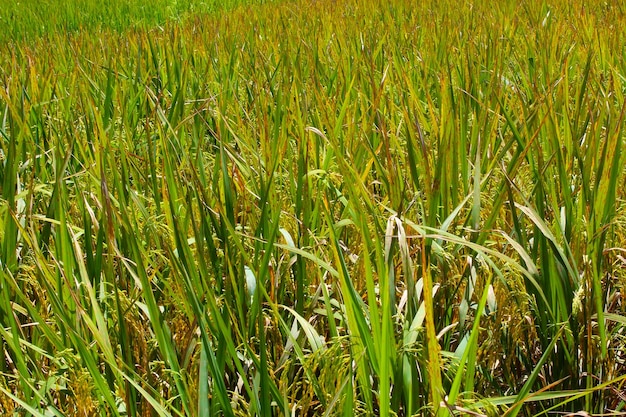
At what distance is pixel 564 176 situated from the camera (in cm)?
105

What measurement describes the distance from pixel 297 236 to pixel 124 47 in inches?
87.6

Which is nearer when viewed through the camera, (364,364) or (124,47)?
(364,364)

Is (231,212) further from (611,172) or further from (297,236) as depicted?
(611,172)

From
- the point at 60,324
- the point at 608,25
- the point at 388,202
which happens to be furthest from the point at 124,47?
the point at 60,324

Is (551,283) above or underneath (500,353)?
above

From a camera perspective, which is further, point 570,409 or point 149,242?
point 149,242

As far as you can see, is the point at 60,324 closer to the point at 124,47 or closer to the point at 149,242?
the point at 149,242

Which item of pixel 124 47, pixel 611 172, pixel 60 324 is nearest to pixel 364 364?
pixel 60 324

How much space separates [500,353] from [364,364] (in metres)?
0.28

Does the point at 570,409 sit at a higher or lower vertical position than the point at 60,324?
lower

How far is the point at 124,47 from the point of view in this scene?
3139 millimetres

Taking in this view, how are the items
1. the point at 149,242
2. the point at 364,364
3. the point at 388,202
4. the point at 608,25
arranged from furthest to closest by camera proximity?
the point at 608,25, the point at 388,202, the point at 149,242, the point at 364,364

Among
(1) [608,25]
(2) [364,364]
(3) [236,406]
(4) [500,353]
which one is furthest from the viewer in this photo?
(1) [608,25]

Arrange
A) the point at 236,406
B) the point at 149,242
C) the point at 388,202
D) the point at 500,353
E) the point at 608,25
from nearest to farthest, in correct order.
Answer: the point at 236,406 → the point at 500,353 → the point at 149,242 → the point at 388,202 → the point at 608,25
